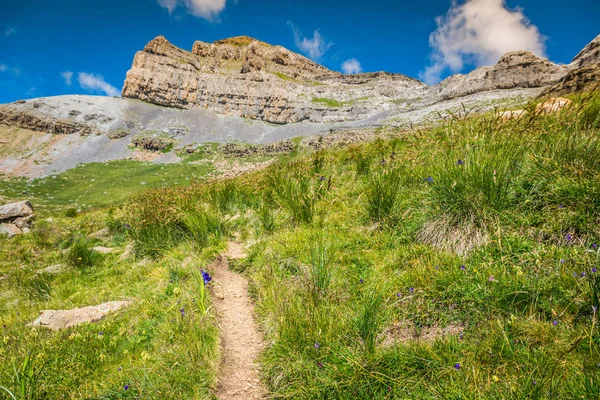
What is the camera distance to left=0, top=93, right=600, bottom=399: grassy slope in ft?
7.34

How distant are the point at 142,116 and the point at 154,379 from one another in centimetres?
12514

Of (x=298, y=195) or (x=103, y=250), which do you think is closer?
(x=298, y=195)

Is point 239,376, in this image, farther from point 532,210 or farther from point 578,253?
point 532,210

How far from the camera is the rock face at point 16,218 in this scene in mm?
14516

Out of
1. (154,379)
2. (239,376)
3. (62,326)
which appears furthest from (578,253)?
(62,326)

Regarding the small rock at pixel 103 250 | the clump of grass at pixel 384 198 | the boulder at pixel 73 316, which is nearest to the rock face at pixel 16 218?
the small rock at pixel 103 250

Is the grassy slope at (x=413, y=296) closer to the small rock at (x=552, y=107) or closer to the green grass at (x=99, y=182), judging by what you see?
the small rock at (x=552, y=107)

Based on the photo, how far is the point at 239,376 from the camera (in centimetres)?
309

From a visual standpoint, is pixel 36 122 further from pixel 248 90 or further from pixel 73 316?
pixel 73 316

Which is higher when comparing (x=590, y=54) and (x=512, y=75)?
(x=512, y=75)

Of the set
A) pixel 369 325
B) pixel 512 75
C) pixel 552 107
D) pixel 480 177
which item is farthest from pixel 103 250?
pixel 512 75

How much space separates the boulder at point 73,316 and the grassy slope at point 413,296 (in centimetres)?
35

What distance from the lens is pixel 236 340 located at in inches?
144

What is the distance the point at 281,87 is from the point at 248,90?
51.1 feet
